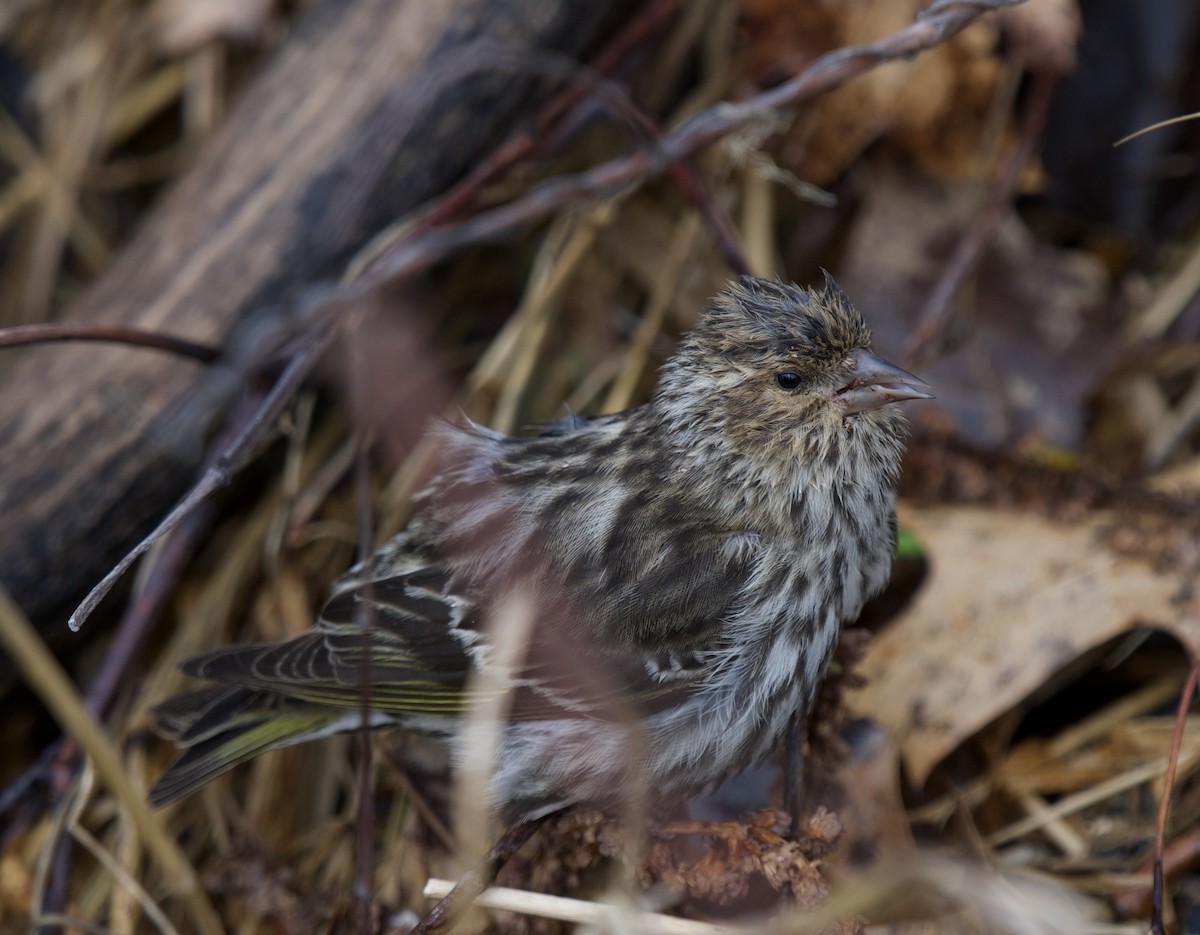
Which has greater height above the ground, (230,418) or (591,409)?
(230,418)

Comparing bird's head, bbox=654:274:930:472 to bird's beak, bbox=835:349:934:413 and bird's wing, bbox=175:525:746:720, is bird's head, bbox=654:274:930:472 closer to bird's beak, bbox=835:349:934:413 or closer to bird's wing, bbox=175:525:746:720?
bird's beak, bbox=835:349:934:413

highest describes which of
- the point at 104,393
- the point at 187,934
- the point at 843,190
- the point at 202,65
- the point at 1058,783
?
the point at 202,65

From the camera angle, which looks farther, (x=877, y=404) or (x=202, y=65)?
(x=202, y=65)

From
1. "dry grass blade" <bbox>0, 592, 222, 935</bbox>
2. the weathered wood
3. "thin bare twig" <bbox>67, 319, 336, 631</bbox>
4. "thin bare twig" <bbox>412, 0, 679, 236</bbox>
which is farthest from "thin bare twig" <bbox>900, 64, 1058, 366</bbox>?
"dry grass blade" <bbox>0, 592, 222, 935</bbox>

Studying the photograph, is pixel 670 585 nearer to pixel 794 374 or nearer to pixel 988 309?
pixel 794 374

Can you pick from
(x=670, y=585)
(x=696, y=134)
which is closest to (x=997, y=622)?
(x=670, y=585)

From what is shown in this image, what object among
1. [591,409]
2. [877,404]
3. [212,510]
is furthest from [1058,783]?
[212,510]

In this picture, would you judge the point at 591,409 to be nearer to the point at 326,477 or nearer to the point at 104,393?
the point at 326,477

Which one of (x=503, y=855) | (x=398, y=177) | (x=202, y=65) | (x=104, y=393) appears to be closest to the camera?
(x=503, y=855)
